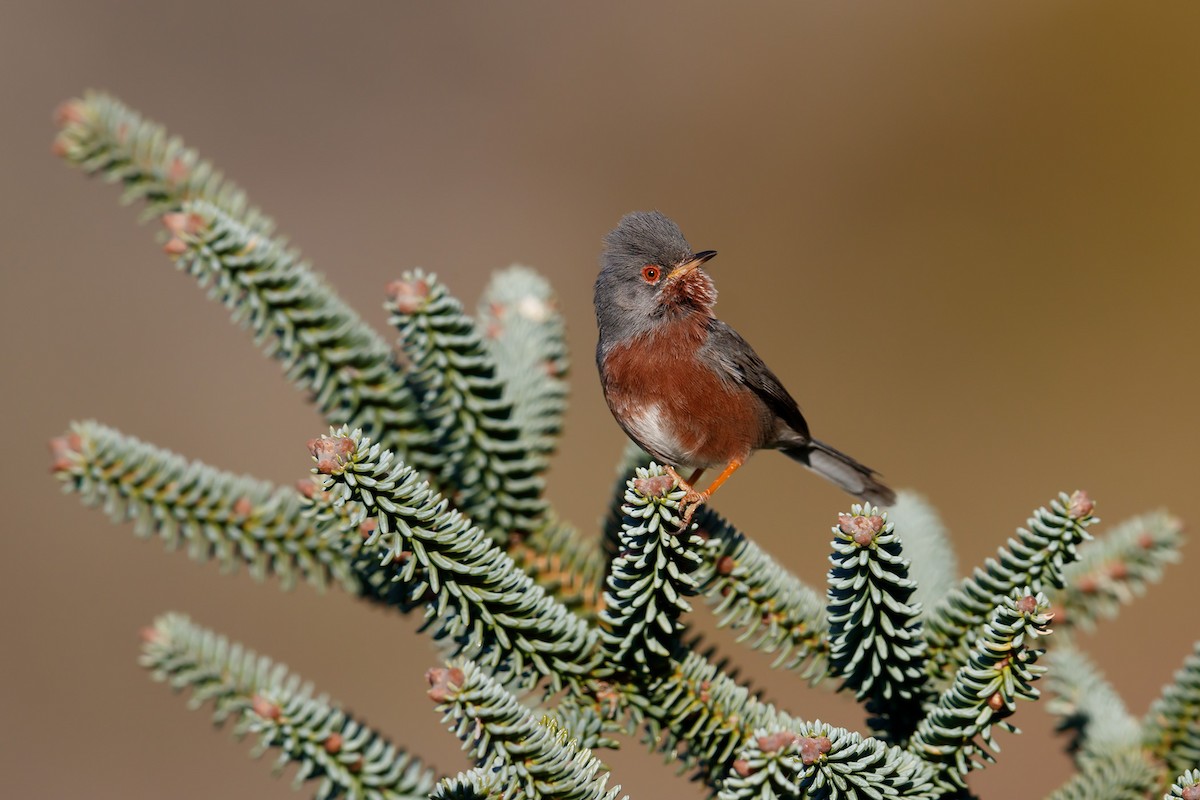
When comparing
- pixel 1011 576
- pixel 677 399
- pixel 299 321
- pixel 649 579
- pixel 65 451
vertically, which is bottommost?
pixel 65 451

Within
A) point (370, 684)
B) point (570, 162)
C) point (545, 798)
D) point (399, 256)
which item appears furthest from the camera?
point (570, 162)

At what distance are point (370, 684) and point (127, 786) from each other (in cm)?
166

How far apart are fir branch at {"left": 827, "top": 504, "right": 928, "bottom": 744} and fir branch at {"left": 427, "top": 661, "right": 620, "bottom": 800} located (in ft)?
1.93

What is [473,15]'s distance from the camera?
9617 mm

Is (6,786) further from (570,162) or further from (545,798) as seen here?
(570,162)

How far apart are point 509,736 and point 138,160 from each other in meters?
2.22

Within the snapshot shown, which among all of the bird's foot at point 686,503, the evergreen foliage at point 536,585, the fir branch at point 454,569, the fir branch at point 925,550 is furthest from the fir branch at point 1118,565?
the fir branch at point 454,569

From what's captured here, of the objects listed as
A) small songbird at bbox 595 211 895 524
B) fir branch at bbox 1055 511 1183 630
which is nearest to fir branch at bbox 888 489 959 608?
fir branch at bbox 1055 511 1183 630

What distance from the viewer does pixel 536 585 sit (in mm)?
2197

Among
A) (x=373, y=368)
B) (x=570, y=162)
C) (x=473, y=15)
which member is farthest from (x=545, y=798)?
(x=473, y=15)

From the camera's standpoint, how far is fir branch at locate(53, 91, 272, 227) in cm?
292

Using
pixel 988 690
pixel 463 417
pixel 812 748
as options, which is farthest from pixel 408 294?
pixel 988 690

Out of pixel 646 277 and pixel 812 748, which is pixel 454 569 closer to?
pixel 812 748

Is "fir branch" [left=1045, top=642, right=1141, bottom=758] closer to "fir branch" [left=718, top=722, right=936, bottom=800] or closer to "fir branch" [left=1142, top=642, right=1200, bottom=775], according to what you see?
"fir branch" [left=1142, top=642, right=1200, bottom=775]
